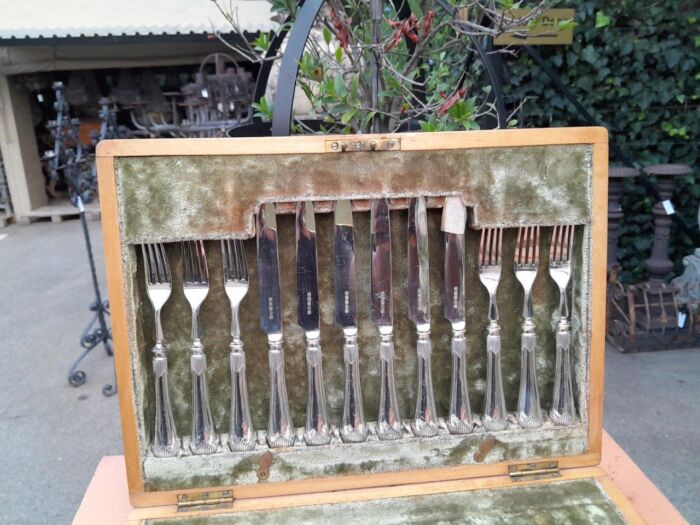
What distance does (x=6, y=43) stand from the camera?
222 inches

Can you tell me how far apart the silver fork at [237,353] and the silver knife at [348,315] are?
18 centimetres

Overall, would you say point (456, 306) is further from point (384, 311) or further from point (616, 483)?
point (616, 483)

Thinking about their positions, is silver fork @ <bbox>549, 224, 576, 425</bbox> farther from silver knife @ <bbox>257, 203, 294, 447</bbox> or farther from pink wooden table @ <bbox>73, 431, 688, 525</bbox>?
silver knife @ <bbox>257, 203, 294, 447</bbox>

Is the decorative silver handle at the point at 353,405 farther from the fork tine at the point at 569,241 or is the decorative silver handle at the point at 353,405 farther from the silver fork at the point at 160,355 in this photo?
the fork tine at the point at 569,241

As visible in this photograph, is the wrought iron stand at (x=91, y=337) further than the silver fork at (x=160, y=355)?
Yes

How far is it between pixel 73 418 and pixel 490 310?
2.43m

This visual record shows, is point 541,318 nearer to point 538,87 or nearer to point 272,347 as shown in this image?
point 272,347

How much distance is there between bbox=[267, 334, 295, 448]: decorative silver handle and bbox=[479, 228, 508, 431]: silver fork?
0.41 metres

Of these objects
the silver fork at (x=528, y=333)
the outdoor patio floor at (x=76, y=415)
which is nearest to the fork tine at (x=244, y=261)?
the silver fork at (x=528, y=333)

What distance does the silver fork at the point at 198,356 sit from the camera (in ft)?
3.57

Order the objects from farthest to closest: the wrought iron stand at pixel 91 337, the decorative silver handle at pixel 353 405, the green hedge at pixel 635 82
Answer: the green hedge at pixel 635 82, the wrought iron stand at pixel 91 337, the decorative silver handle at pixel 353 405

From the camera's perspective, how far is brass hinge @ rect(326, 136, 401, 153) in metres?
1.06

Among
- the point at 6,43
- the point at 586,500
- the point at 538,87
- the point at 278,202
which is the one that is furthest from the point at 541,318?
the point at 6,43

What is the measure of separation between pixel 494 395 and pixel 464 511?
0.77ft
